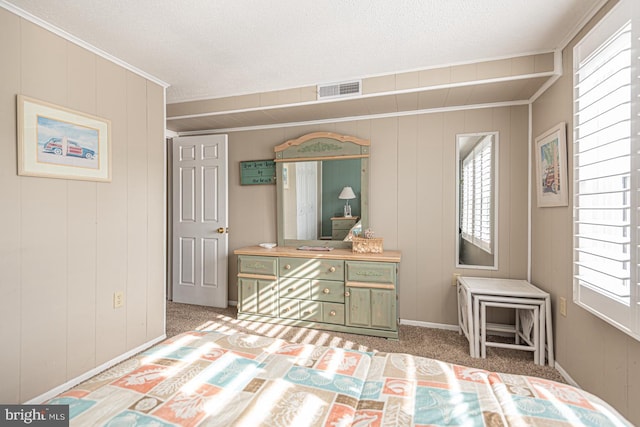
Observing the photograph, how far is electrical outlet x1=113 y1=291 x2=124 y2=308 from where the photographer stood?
249 cm

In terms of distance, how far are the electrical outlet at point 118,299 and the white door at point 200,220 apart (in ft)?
4.38

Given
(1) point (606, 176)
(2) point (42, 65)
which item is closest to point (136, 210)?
(2) point (42, 65)

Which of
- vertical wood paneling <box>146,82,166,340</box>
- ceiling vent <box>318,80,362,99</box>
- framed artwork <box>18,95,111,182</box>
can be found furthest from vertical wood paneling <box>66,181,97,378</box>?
ceiling vent <box>318,80,362,99</box>

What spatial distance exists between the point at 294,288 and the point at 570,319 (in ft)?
7.41

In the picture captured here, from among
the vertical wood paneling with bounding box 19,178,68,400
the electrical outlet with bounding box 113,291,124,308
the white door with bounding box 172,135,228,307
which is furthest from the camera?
the white door with bounding box 172,135,228,307

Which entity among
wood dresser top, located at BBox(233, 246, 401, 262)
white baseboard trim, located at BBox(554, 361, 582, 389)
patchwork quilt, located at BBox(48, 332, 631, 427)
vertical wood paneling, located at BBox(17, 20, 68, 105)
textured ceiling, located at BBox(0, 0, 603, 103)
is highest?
textured ceiling, located at BBox(0, 0, 603, 103)

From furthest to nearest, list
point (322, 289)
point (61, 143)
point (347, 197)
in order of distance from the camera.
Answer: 1. point (347, 197)
2. point (322, 289)
3. point (61, 143)

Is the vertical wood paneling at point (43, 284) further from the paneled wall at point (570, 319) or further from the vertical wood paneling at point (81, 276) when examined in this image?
the paneled wall at point (570, 319)

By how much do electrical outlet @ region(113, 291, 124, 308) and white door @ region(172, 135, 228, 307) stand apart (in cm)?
134

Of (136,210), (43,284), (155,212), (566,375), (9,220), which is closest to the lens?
(9,220)

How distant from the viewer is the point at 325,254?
10.3 feet

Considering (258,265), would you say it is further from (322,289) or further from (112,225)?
(112,225)

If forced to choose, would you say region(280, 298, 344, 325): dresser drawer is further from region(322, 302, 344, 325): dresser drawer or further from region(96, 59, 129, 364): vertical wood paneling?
region(96, 59, 129, 364): vertical wood paneling

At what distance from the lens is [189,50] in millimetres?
2371
